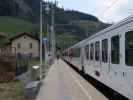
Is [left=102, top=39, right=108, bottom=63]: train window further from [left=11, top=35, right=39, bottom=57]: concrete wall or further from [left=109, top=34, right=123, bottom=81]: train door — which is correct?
[left=11, top=35, right=39, bottom=57]: concrete wall

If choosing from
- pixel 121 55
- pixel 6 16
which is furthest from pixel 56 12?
pixel 121 55

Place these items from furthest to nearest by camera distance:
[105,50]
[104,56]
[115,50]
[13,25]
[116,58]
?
[13,25], [104,56], [105,50], [115,50], [116,58]

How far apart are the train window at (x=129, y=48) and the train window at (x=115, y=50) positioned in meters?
1.18

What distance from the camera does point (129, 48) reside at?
1166 cm

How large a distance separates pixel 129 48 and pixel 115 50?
2107mm

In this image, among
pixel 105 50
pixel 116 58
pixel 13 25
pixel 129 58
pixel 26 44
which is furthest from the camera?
pixel 13 25

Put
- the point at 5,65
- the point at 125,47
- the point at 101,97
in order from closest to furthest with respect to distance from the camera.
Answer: the point at 125,47, the point at 101,97, the point at 5,65

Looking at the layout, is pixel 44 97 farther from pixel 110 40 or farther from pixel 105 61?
pixel 110 40

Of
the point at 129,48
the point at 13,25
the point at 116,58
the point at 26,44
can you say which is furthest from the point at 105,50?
the point at 13,25

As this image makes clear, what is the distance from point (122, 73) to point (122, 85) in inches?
14.2

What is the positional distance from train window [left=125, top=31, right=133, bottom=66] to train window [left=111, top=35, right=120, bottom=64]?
1176 millimetres

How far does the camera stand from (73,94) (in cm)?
1984

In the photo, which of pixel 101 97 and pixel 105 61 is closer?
pixel 105 61

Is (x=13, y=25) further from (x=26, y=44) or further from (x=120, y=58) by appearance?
(x=120, y=58)
